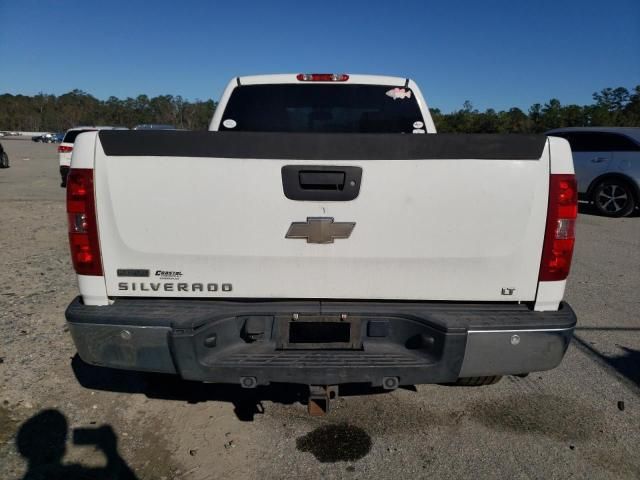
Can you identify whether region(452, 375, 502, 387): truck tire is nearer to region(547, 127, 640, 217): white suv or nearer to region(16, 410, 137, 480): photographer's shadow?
region(16, 410, 137, 480): photographer's shadow

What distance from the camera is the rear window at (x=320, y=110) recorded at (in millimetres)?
4258

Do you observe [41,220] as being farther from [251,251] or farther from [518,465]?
[518,465]

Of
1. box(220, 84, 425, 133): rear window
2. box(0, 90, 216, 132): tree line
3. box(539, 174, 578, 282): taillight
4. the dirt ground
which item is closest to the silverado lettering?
the dirt ground

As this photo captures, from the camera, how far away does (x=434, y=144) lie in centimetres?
239

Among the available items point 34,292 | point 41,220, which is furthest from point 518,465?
point 41,220

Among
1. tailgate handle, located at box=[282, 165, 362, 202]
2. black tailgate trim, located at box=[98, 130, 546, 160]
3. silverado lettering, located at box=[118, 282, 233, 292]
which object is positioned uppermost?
black tailgate trim, located at box=[98, 130, 546, 160]

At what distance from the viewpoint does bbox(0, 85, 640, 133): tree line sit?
30547 mm

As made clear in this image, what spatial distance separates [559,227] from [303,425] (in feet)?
6.14

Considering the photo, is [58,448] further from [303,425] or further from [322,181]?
[322,181]

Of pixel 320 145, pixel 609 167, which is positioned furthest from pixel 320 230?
pixel 609 167

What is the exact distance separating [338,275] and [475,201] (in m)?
0.75

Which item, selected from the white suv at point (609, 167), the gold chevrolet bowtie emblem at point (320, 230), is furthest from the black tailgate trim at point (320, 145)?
the white suv at point (609, 167)

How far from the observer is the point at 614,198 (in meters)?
11.1

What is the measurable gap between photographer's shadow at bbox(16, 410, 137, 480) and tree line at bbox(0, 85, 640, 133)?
72.0 feet
